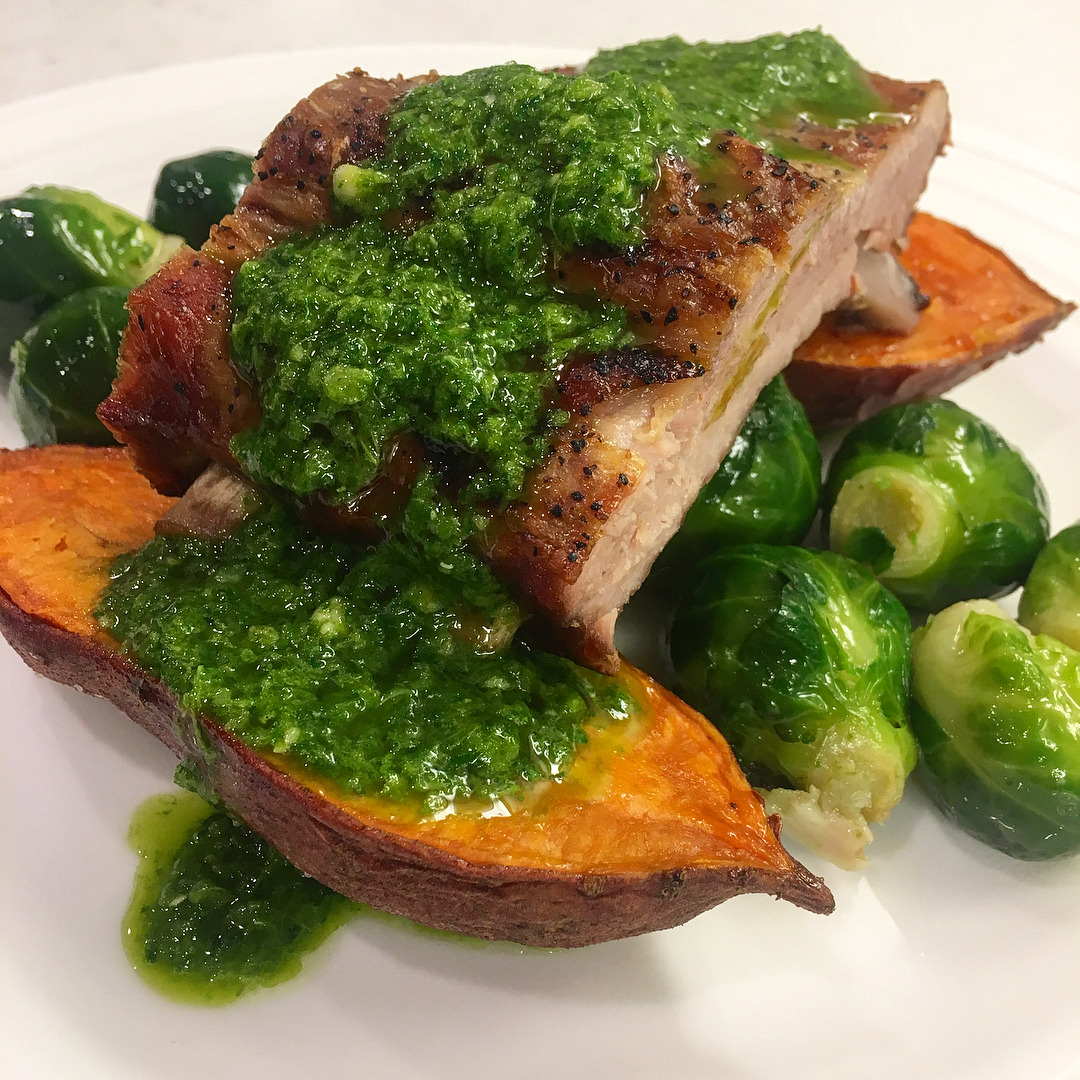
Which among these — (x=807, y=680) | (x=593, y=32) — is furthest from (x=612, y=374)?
(x=593, y=32)

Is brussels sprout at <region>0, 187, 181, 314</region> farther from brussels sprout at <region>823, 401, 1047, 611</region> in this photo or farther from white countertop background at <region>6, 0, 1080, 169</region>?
brussels sprout at <region>823, 401, 1047, 611</region>

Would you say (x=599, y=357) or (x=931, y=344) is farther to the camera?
(x=931, y=344)

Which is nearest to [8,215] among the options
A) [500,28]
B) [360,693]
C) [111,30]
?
[360,693]

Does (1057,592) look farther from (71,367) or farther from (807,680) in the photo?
(71,367)

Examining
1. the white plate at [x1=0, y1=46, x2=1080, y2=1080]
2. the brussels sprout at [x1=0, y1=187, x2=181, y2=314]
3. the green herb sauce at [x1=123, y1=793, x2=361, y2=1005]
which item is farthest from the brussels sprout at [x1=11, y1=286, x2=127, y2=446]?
the green herb sauce at [x1=123, y1=793, x2=361, y2=1005]

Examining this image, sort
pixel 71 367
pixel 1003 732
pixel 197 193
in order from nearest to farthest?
pixel 1003 732, pixel 71 367, pixel 197 193
